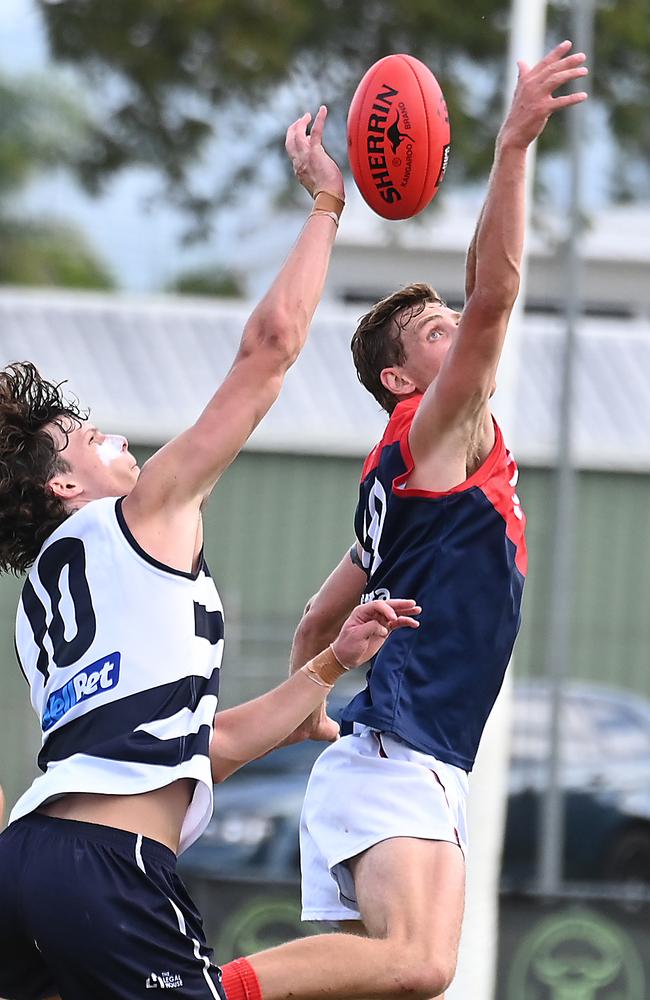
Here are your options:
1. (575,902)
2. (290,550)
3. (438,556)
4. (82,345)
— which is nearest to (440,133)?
(438,556)

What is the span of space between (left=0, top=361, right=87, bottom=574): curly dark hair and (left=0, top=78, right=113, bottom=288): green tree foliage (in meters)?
28.0

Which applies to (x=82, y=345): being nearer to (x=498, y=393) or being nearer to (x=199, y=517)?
(x=498, y=393)

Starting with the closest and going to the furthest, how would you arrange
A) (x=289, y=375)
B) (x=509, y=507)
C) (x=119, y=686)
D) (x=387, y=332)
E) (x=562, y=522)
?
1. (x=119, y=686)
2. (x=509, y=507)
3. (x=387, y=332)
4. (x=562, y=522)
5. (x=289, y=375)

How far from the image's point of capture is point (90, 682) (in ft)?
11.6

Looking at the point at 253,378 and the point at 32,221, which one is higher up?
the point at 32,221

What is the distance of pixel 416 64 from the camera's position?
461 cm

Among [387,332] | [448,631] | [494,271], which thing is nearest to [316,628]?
[448,631]

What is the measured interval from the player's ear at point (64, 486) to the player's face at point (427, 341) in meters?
1.16

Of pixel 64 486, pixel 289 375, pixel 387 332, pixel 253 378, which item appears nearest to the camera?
pixel 253 378

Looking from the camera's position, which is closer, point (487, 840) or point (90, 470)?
point (90, 470)

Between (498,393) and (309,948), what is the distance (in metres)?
3.78

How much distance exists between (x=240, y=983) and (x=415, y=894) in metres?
0.50

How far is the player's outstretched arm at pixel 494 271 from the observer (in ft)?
12.7

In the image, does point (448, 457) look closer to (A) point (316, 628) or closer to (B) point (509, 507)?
(B) point (509, 507)
